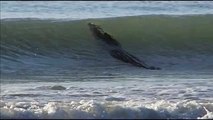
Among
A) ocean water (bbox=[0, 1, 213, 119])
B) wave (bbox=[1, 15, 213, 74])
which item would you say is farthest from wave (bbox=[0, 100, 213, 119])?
wave (bbox=[1, 15, 213, 74])

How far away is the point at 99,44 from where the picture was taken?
41.2 feet

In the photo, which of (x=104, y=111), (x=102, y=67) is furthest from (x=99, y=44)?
(x=104, y=111)

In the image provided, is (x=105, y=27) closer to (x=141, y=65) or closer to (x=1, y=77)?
(x=141, y=65)

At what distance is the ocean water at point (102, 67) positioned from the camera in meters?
6.63

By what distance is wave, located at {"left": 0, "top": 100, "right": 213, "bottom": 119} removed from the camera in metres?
6.39

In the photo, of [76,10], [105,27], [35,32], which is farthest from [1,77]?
[76,10]

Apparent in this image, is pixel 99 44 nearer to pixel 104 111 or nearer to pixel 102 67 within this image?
pixel 102 67

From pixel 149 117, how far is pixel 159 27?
323 inches

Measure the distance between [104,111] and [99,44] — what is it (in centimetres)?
613

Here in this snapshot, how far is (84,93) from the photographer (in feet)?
26.4

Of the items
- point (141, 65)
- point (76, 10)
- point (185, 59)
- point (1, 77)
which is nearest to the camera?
point (1, 77)

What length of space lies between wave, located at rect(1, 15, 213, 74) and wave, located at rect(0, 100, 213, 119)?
4261mm

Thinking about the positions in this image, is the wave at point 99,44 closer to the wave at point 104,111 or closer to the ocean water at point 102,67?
the ocean water at point 102,67

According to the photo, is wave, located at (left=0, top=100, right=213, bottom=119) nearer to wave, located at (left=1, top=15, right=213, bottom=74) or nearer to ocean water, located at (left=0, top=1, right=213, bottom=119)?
ocean water, located at (left=0, top=1, right=213, bottom=119)
